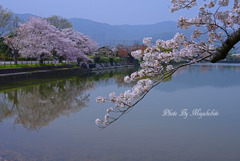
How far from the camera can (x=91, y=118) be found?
11.4 metres

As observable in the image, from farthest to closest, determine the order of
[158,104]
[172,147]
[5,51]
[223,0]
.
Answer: [5,51] < [158,104] < [172,147] < [223,0]

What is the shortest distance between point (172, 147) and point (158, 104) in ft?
21.8

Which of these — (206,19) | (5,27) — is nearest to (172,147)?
(206,19)

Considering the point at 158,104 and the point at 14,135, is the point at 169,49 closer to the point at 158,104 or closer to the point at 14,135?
the point at 14,135

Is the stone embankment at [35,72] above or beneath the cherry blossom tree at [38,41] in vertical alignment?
beneath

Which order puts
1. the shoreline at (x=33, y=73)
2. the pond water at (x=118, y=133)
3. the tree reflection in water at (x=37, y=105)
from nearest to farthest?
1. the pond water at (x=118, y=133)
2. the tree reflection in water at (x=37, y=105)
3. the shoreline at (x=33, y=73)

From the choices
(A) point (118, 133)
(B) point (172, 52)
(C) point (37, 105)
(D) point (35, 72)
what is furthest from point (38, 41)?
(B) point (172, 52)

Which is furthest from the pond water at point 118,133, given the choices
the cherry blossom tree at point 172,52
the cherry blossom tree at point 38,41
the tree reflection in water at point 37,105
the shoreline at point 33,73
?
the cherry blossom tree at point 38,41

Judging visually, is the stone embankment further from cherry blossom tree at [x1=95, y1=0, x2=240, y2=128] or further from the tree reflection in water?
cherry blossom tree at [x1=95, y1=0, x2=240, y2=128]

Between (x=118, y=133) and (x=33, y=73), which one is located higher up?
(x=33, y=73)

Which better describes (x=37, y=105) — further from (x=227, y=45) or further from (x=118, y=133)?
(x=227, y=45)

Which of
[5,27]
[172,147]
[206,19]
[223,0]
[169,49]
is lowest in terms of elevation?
[172,147]

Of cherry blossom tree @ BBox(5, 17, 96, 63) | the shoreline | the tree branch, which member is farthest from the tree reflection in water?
cherry blossom tree @ BBox(5, 17, 96, 63)

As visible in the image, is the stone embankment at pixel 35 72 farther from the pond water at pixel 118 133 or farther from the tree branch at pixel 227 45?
the tree branch at pixel 227 45
